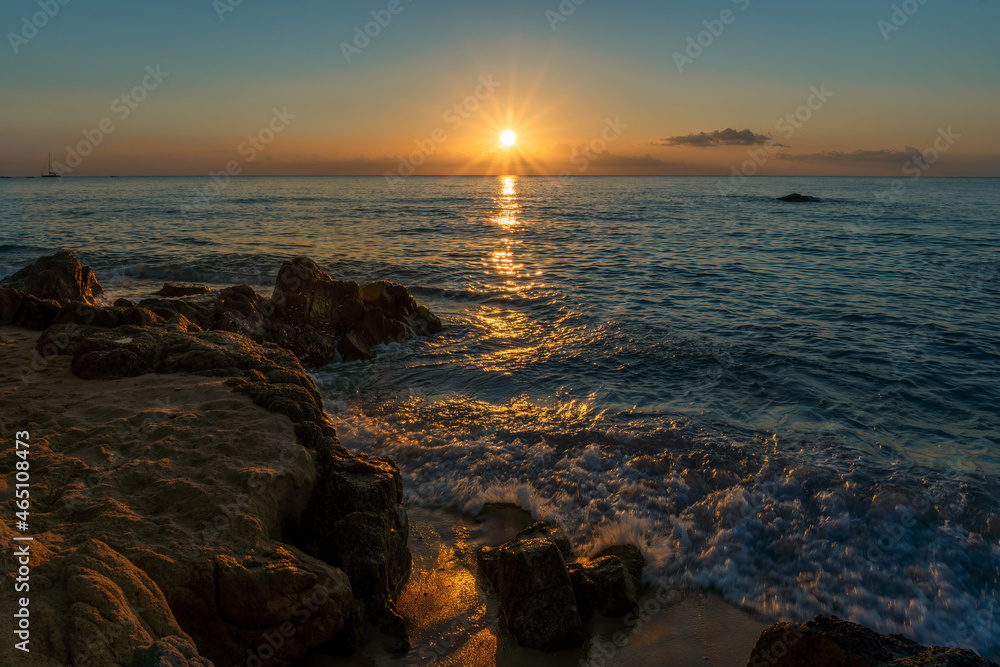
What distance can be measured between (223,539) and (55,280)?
11.3 metres

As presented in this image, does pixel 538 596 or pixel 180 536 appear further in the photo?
pixel 538 596

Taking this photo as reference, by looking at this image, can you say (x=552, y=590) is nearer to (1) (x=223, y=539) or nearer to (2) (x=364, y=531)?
(2) (x=364, y=531)

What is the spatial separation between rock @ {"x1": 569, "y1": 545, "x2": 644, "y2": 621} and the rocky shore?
16 mm

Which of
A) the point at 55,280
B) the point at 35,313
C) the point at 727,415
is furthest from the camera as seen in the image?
the point at 55,280

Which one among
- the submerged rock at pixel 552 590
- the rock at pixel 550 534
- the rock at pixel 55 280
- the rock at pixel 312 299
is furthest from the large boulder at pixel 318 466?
the rock at pixel 55 280

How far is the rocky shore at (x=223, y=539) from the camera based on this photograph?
11.1 ft

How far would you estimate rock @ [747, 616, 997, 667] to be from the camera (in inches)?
141

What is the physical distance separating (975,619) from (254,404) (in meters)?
7.54

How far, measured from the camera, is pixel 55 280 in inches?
477

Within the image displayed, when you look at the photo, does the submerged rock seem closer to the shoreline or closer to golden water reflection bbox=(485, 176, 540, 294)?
the shoreline

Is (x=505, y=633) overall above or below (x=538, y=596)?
below

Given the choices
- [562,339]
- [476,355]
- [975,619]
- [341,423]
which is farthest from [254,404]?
[562,339]

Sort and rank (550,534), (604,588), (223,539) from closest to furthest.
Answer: (223,539) → (604,588) → (550,534)

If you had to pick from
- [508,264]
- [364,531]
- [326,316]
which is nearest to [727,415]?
[364,531]
